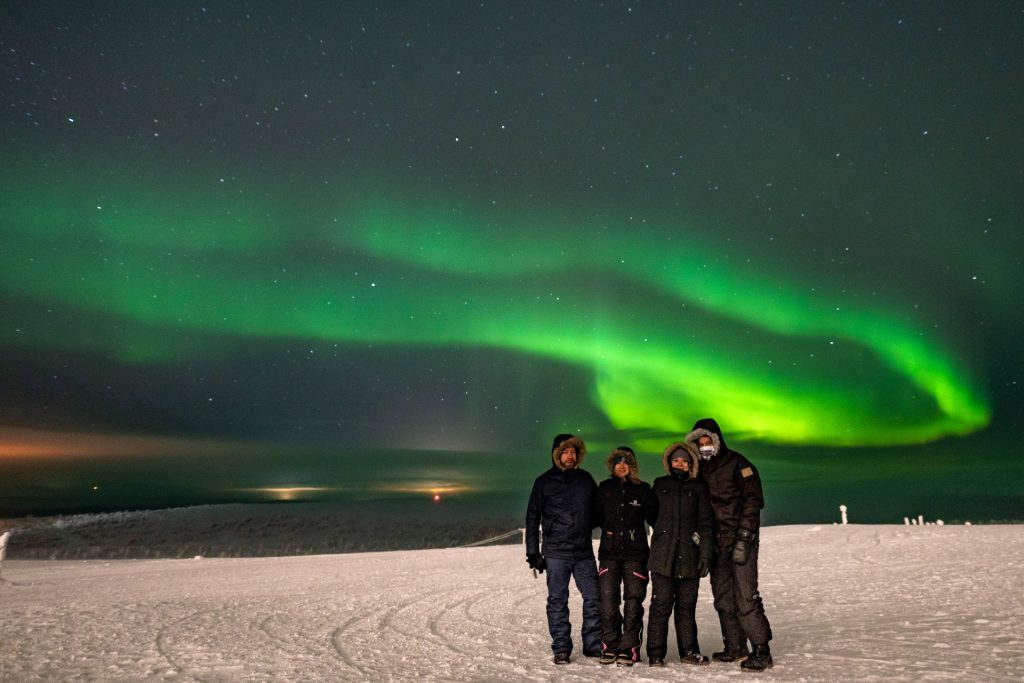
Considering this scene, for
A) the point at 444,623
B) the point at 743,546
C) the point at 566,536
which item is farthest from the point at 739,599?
the point at 444,623

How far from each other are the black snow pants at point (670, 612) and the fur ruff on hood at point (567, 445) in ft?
4.83

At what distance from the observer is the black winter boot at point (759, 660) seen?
7.18m

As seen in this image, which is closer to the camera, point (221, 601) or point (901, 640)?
point (901, 640)

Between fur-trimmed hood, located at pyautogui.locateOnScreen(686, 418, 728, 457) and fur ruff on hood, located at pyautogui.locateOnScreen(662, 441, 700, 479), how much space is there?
62 mm

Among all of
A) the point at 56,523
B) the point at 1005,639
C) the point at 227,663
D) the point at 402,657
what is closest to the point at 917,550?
the point at 1005,639

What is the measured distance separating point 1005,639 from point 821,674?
3.05m

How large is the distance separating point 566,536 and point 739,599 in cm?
188

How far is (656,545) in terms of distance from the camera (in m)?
7.87

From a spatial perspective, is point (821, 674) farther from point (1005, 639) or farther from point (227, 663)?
point (227, 663)

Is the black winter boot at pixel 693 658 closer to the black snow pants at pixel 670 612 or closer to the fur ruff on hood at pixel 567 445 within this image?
the black snow pants at pixel 670 612

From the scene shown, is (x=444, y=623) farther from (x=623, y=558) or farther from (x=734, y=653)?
(x=734, y=653)

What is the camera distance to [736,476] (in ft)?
25.6

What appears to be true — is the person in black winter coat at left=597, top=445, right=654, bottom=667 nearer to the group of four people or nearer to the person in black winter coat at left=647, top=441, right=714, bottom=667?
the group of four people

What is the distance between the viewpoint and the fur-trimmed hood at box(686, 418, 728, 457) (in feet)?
26.3
